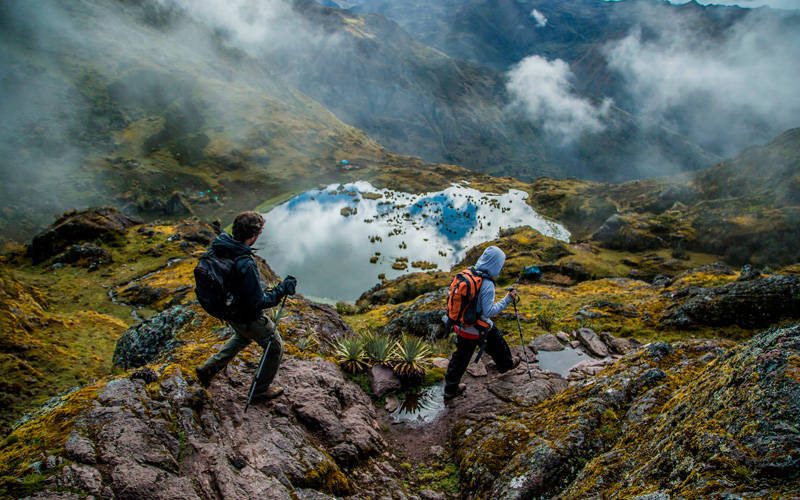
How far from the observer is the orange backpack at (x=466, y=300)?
7332mm

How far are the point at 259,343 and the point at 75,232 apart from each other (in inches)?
1497

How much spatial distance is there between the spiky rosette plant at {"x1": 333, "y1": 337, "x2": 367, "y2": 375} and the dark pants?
8.20 ft

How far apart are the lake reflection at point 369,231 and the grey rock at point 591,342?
23.7 m

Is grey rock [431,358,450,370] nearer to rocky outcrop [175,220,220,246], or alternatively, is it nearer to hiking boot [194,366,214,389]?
hiking boot [194,366,214,389]

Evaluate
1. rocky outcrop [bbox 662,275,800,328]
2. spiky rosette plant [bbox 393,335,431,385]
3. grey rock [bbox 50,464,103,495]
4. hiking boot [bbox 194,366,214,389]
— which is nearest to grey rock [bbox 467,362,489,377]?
spiky rosette plant [bbox 393,335,431,385]

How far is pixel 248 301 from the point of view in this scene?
17.2 ft

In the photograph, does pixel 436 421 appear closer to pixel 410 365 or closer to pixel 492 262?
pixel 410 365

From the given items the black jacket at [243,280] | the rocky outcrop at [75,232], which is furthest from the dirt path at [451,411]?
the rocky outcrop at [75,232]

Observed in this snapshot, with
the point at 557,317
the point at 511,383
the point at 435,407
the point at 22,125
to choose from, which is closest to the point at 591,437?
the point at 511,383

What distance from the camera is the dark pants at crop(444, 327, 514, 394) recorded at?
788 centimetres

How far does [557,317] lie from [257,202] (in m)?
80.2

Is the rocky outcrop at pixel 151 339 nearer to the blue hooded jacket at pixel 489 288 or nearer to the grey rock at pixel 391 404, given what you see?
the grey rock at pixel 391 404

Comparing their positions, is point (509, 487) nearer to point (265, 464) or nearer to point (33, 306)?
point (265, 464)

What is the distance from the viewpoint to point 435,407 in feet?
27.1
